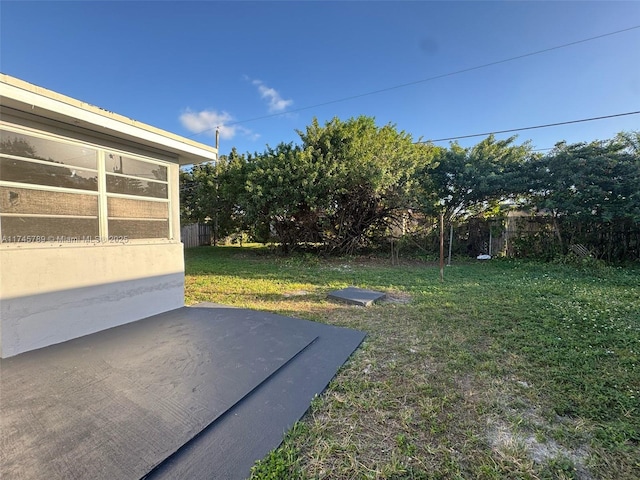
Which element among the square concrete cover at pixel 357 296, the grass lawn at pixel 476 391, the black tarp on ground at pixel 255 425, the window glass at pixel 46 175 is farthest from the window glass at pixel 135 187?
the square concrete cover at pixel 357 296

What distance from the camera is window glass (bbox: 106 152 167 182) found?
309cm

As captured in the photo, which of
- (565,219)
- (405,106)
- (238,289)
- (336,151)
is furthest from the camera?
(405,106)

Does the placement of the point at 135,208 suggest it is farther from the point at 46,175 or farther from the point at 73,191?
the point at 46,175

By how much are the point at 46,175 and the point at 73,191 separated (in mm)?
240

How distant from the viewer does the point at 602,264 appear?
21.9 ft

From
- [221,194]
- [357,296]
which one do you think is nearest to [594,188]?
[357,296]

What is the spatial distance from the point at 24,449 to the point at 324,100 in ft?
35.0

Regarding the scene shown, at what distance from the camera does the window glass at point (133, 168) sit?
10.1ft

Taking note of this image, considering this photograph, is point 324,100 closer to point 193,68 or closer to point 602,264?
point 193,68

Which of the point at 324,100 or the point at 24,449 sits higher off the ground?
the point at 324,100

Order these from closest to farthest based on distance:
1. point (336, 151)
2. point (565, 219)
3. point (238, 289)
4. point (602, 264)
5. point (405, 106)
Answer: point (238, 289) < point (602, 264) < point (565, 219) < point (336, 151) < point (405, 106)

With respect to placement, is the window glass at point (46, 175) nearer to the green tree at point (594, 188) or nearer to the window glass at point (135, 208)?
the window glass at point (135, 208)

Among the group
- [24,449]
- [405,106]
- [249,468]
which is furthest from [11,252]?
[405,106]

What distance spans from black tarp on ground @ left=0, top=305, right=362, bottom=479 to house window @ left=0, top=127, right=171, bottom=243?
113 centimetres
